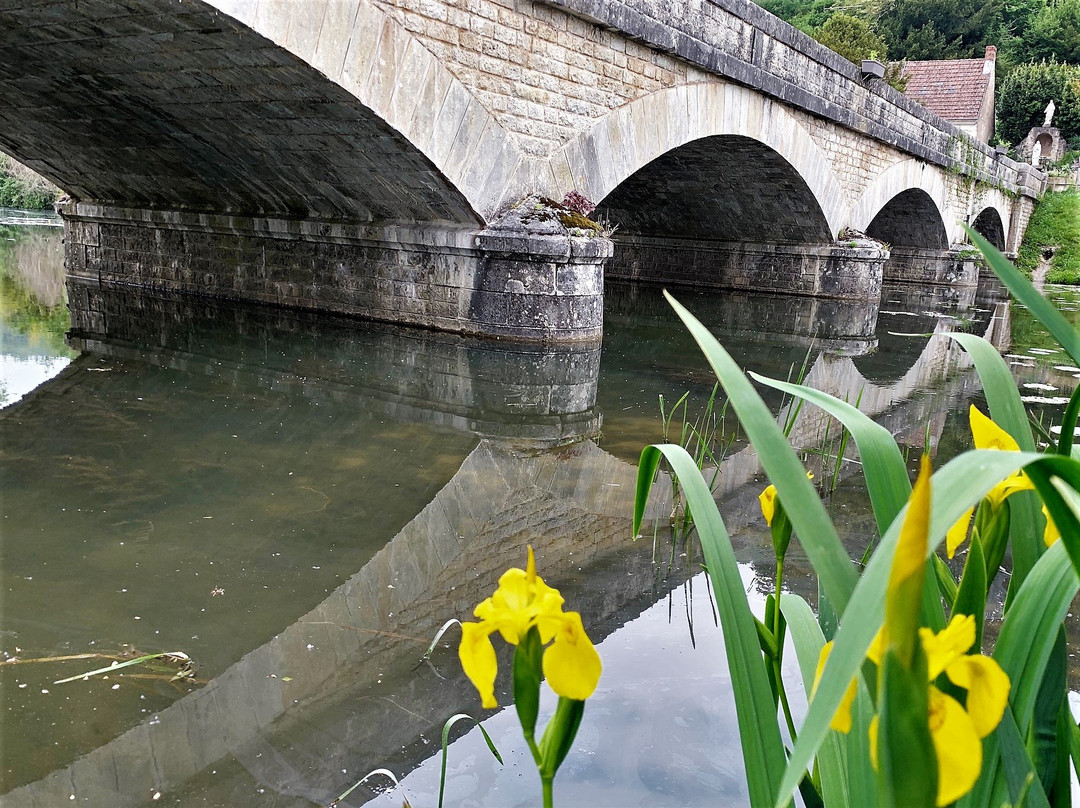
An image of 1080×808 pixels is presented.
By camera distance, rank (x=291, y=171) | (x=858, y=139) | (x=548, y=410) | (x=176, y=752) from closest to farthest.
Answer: (x=176, y=752), (x=548, y=410), (x=291, y=171), (x=858, y=139)

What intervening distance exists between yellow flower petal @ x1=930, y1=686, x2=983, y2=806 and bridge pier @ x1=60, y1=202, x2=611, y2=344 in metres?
6.16

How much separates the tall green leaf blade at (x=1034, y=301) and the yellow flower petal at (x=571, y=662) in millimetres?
464

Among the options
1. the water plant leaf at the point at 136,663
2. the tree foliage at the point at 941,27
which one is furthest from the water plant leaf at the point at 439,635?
the tree foliage at the point at 941,27

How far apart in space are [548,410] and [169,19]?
293 cm

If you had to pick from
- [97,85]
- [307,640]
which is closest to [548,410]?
[307,640]

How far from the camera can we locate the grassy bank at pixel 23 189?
103 feet

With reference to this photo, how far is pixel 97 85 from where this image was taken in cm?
686

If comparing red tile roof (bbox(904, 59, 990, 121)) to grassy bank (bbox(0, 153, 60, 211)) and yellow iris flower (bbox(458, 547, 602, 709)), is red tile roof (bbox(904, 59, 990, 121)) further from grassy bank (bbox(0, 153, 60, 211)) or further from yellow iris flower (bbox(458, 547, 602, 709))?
yellow iris flower (bbox(458, 547, 602, 709))

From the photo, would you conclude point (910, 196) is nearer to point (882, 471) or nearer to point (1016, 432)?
point (1016, 432)

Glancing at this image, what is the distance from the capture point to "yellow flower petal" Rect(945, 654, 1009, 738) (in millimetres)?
490

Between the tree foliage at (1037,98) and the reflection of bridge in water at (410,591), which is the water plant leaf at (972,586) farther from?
the tree foliage at (1037,98)

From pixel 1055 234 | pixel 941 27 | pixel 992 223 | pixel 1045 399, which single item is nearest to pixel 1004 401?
pixel 1045 399

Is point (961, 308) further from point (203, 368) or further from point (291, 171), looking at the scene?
point (203, 368)

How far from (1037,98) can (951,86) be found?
4503 mm
